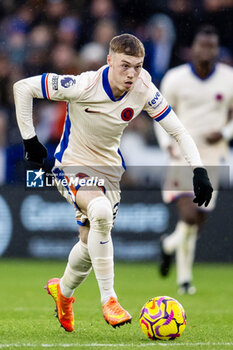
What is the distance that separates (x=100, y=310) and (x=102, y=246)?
6.04ft

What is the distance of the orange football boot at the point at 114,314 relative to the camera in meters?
4.84

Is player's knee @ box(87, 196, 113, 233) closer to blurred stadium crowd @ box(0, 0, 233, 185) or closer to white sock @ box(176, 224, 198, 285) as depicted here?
white sock @ box(176, 224, 198, 285)

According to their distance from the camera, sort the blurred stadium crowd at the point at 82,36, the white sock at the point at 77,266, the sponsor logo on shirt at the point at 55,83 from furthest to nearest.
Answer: the blurred stadium crowd at the point at 82,36 → the white sock at the point at 77,266 → the sponsor logo on shirt at the point at 55,83

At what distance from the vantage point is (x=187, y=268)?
334 inches

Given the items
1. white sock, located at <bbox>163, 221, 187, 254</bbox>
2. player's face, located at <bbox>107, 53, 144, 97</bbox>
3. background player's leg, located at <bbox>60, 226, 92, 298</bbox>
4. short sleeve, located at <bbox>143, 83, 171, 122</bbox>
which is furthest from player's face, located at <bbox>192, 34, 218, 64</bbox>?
background player's leg, located at <bbox>60, 226, 92, 298</bbox>

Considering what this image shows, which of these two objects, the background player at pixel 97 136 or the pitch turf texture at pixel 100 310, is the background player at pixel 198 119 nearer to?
the pitch turf texture at pixel 100 310

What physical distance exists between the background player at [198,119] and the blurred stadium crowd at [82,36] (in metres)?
2.14

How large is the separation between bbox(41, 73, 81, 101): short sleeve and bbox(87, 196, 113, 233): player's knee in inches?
28.8

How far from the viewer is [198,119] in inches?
357

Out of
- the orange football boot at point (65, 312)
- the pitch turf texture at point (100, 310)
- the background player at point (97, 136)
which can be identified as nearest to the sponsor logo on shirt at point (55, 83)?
the background player at point (97, 136)

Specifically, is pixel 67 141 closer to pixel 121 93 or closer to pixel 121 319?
pixel 121 93

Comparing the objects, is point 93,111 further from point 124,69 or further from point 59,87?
point 124,69

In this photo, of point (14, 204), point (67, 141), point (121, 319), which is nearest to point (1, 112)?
point (14, 204)

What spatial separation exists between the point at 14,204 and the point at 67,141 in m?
5.23
